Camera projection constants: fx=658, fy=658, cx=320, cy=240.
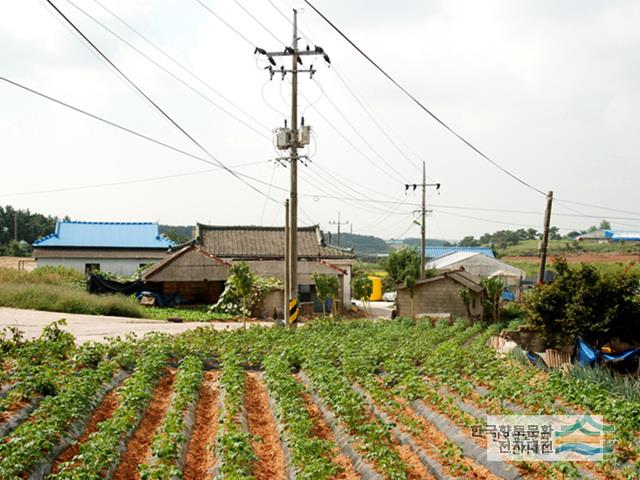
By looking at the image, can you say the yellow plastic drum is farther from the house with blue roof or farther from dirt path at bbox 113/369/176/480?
dirt path at bbox 113/369/176/480

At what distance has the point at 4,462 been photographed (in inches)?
240

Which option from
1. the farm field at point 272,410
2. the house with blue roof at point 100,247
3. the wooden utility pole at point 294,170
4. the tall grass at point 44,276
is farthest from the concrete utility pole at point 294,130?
the house with blue roof at point 100,247

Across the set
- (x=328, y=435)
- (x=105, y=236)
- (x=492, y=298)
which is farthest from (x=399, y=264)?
(x=328, y=435)

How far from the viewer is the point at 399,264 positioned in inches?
1757

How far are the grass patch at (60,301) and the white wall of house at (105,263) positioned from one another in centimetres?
1124

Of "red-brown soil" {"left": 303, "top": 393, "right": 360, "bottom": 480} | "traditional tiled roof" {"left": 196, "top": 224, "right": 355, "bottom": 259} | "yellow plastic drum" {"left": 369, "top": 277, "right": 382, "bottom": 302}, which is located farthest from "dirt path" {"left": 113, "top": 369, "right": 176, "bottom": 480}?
"yellow plastic drum" {"left": 369, "top": 277, "right": 382, "bottom": 302}

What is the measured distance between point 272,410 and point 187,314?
53.7 ft

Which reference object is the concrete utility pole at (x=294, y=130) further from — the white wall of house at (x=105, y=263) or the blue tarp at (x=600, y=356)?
the white wall of house at (x=105, y=263)

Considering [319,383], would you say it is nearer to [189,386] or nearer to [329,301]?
[189,386]

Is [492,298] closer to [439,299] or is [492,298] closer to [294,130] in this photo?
[439,299]

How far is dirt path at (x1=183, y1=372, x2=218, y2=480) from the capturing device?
762cm

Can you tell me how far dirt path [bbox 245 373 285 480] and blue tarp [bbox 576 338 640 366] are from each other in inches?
279

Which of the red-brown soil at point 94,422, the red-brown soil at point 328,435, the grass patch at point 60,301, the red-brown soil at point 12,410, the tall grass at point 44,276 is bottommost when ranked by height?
the red-brown soil at point 328,435

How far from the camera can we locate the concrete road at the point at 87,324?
1775 cm
